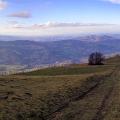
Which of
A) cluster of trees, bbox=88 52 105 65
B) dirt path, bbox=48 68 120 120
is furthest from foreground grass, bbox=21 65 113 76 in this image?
dirt path, bbox=48 68 120 120

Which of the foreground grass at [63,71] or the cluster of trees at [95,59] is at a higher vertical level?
the cluster of trees at [95,59]

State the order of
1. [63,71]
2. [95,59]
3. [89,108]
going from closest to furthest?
[89,108]
[63,71]
[95,59]

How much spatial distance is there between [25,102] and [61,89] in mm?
12722

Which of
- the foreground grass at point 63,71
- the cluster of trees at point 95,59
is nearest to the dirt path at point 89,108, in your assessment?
the foreground grass at point 63,71

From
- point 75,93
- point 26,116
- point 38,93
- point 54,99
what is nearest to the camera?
point 26,116

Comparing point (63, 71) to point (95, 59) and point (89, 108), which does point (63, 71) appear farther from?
point (89, 108)

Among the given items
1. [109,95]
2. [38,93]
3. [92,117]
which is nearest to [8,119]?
[92,117]

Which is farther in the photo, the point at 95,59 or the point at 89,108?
the point at 95,59

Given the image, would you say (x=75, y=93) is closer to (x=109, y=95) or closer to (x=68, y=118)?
(x=109, y=95)

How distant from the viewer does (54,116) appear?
2848 centimetres

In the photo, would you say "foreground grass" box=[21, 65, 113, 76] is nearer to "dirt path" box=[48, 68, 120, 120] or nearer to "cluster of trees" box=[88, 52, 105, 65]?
"cluster of trees" box=[88, 52, 105, 65]

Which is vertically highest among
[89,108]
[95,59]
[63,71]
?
[95,59]

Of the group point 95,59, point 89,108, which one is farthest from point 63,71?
point 89,108

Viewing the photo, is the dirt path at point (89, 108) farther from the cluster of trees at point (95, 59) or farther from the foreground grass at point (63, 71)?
the cluster of trees at point (95, 59)
